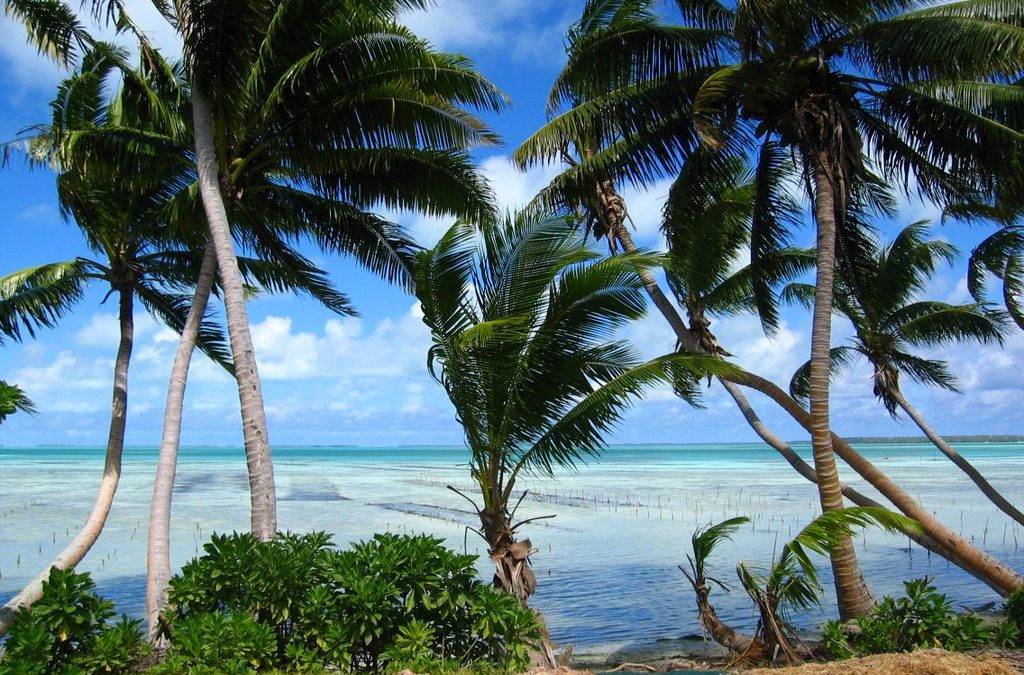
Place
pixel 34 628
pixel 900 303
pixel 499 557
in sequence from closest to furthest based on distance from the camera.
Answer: pixel 34 628, pixel 499 557, pixel 900 303

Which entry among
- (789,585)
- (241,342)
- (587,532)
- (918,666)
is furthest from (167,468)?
(587,532)

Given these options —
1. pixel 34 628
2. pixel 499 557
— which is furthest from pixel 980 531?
pixel 34 628

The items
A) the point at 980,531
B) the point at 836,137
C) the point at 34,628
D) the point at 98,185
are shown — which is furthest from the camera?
the point at 980,531

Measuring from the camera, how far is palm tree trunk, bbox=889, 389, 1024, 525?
46.8 feet

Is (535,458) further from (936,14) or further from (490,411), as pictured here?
(936,14)

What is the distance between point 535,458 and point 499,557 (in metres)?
1.12

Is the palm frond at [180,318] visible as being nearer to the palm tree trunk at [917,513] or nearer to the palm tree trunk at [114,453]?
the palm tree trunk at [114,453]

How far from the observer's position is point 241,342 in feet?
30.2

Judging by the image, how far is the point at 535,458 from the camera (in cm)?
925

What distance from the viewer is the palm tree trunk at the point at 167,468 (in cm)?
884

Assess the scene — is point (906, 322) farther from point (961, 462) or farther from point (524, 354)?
point (524, 354)

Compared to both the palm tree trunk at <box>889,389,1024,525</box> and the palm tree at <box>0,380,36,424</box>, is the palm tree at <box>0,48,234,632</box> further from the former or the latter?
the palm tree trunk at <box>889,389,1024,525</box>

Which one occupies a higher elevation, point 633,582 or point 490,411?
point 490,411

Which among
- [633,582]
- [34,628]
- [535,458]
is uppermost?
[535,458]
